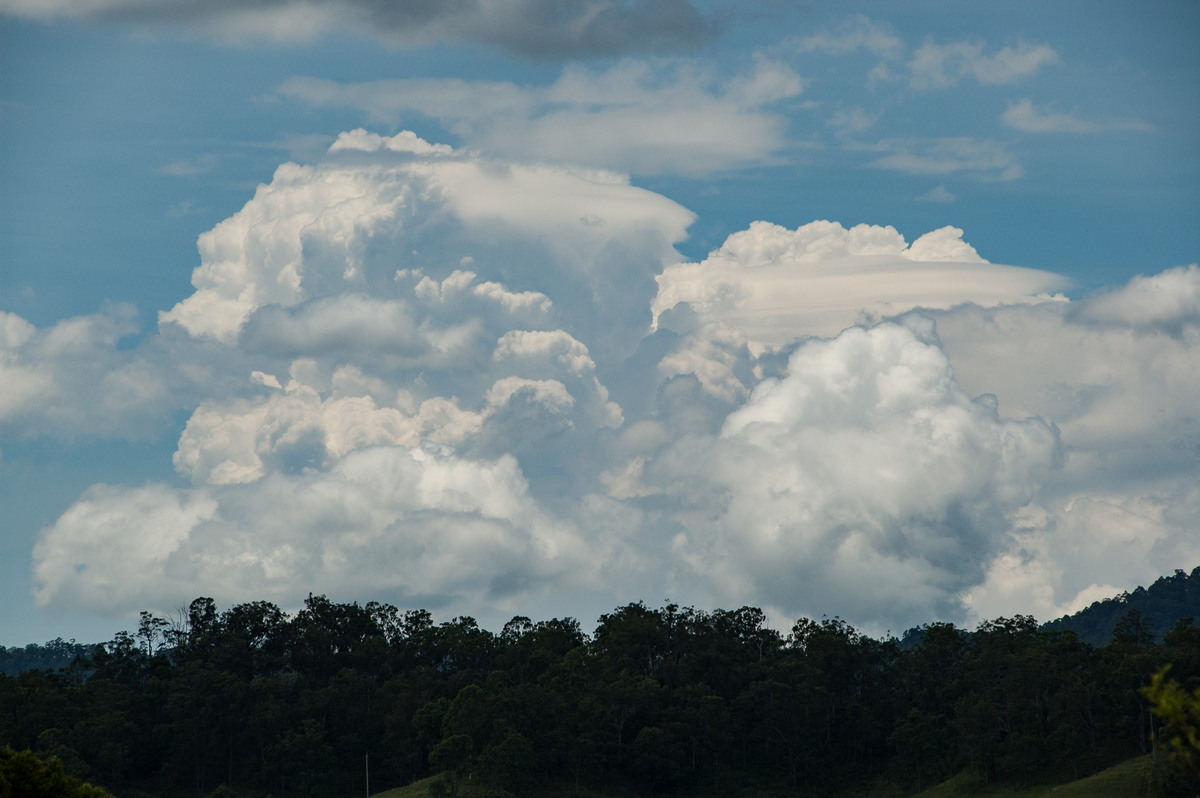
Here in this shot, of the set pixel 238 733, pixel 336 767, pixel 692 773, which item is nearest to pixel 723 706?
pixel 692 773

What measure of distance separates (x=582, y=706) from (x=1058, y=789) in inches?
2017

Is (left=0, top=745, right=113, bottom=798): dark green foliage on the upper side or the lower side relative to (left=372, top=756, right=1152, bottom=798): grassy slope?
upper

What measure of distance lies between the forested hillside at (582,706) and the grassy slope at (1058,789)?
217 centimetres

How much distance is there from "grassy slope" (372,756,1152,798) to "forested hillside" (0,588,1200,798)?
2.17 metres

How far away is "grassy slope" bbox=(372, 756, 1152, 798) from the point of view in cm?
11650

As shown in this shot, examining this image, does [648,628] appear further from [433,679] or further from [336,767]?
[336,767]

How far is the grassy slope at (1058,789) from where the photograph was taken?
11650cm

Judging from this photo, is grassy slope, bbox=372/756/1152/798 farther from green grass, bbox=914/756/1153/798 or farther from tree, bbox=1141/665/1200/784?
tree, bbox=1141/665/1200/784

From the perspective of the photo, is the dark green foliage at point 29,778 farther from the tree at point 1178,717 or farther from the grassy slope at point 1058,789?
the grassy slope at point 1058,789

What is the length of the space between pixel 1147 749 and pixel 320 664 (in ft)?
323

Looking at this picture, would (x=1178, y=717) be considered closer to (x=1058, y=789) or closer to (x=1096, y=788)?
(x=1096, y=788)

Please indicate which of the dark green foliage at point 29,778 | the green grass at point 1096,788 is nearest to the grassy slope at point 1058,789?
the green grass at point 1096,788

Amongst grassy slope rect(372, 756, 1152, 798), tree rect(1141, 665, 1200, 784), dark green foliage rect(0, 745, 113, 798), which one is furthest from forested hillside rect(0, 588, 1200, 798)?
tree rect(1141, 665, 1200, 784)

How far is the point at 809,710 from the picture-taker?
151875 mm
